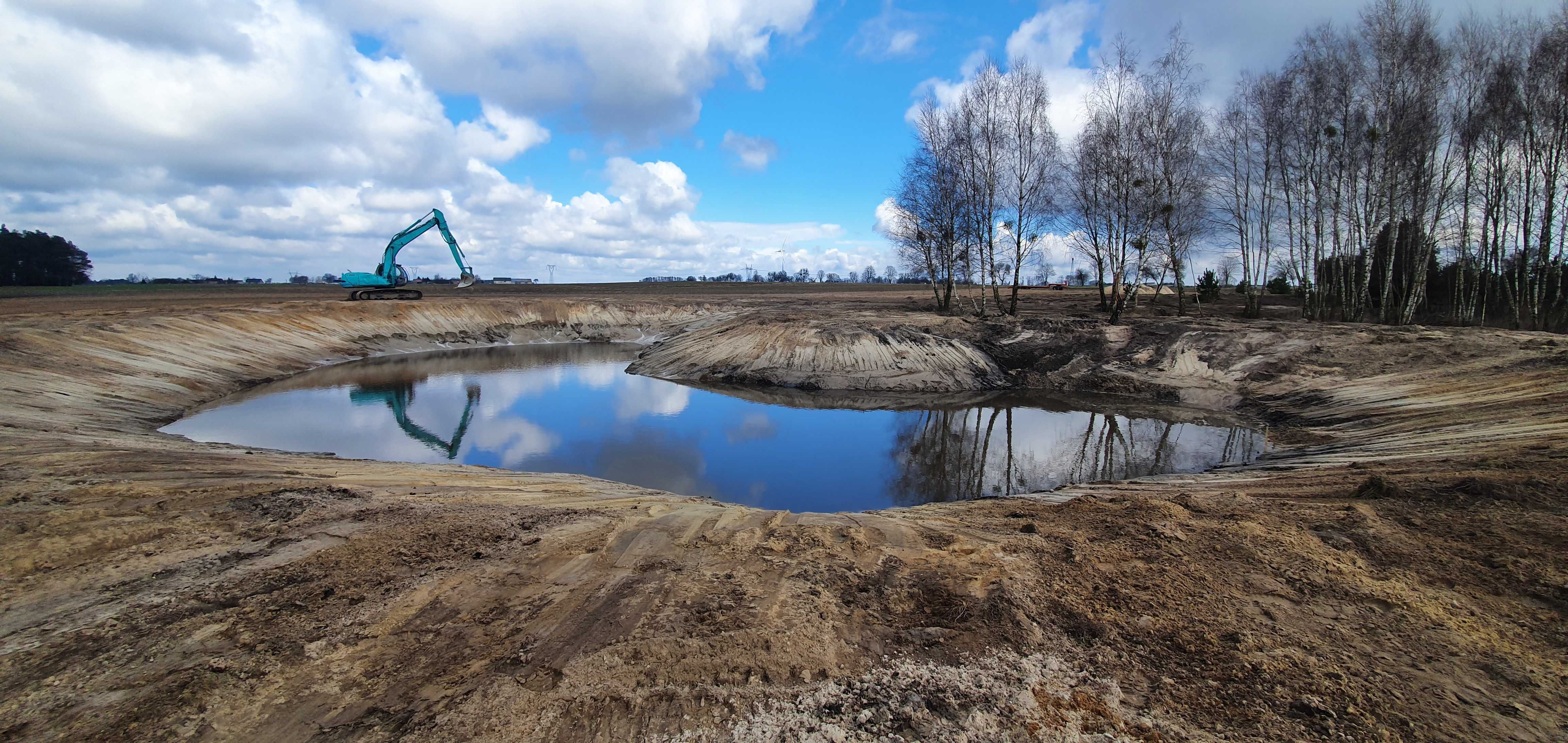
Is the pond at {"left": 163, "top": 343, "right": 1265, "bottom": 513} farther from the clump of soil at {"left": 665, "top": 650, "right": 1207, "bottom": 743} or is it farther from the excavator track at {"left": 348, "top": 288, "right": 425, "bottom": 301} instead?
the excavator track at {"left": 348, "top": 288, "right": 425, "bottom": 301}

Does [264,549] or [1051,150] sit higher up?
[1051,150]

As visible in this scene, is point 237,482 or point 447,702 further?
point 237,482

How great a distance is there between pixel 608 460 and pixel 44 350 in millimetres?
Answer: 14119

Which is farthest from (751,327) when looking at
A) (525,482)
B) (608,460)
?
(525,482)

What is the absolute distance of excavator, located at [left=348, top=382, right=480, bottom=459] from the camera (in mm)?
13180

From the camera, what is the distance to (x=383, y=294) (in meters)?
37.1

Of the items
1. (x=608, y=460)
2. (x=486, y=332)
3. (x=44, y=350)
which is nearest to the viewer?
(x=608, y=460)

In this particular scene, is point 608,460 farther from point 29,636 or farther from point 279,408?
point 279,408

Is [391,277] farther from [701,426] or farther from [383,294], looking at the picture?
[701,426]

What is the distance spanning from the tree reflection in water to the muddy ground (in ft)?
6.48

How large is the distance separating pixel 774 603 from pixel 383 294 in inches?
1599

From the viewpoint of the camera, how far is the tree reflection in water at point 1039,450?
10820 mm

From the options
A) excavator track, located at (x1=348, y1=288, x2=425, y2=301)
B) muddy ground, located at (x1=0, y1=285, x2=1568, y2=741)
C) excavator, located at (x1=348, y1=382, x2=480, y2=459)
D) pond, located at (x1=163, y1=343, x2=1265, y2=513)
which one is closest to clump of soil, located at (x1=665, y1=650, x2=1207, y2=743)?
muddy ground, located at (x1=0, y1=285, x2=1568, y2=741)

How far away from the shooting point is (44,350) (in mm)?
14539
